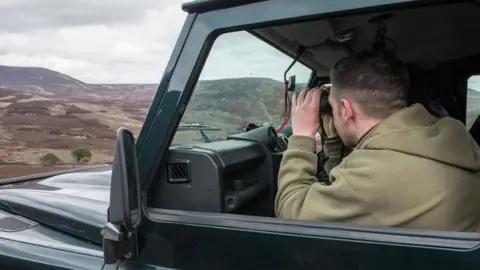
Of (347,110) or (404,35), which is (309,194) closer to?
(347,110)

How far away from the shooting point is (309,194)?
5.20 ft

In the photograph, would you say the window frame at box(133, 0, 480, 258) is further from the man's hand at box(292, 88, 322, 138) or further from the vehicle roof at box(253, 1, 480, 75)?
the man's hand at box(292, 88, 322, 138)

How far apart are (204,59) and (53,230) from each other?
3.28 feet

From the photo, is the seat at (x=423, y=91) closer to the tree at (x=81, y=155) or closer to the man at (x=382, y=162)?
the man at (x=382, y=162)

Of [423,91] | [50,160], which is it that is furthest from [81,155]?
[423,91]

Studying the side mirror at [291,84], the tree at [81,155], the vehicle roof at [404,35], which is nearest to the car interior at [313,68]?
the vehicle roof at [404,35]

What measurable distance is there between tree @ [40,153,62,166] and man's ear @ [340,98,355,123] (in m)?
5.81

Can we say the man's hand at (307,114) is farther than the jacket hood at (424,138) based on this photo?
Yes

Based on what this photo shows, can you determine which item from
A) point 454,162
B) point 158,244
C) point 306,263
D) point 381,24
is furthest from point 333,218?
point 381,24

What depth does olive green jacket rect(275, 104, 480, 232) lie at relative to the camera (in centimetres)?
145

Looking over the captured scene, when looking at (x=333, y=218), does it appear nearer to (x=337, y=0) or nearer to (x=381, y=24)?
(x=337, y=0)

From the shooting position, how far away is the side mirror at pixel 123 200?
1.49 meters

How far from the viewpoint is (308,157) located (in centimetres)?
170

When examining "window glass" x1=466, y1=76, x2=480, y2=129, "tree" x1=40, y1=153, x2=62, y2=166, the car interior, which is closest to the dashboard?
the car interior
